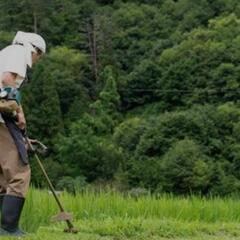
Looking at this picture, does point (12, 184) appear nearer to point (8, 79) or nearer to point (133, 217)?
point (8, 79)

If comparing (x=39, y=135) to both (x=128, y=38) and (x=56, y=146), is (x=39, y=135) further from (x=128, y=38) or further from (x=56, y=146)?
(x=128, y=38)

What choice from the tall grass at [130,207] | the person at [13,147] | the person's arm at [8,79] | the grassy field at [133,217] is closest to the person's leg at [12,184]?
the person at [13,147]

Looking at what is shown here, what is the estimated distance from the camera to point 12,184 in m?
5.68

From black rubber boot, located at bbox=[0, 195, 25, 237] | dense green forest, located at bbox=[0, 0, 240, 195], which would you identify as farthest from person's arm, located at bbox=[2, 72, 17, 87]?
dense green forest, located at bbox=[0, 0, 240, 195]

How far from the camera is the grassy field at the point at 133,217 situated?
613 cm

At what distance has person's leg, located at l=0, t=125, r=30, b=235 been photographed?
18.6 feet

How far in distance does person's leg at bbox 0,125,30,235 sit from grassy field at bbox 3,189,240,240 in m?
0.20

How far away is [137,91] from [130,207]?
247 ft

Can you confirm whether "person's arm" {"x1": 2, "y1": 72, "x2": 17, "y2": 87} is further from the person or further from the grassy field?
the grassy field

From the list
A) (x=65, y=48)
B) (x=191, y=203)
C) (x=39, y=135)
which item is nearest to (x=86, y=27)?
(x=65, y=48)

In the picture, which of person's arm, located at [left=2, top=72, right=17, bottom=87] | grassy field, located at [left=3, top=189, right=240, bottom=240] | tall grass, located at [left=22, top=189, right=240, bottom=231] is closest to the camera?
person's arm, located at [left=2, top=72, right=17, bottom=87]

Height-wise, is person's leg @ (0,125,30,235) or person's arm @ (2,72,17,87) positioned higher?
person's arm @ (2,72,17,87)

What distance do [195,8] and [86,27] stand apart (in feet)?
46.2

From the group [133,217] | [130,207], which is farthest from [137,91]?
[133,217]
